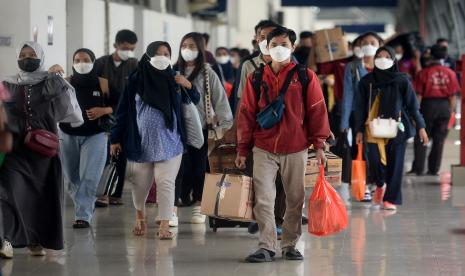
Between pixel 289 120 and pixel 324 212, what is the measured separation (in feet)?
2.37

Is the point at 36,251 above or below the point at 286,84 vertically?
below

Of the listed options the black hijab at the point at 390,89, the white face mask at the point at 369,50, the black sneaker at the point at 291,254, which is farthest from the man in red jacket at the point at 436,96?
the black sneaker at the point at 291,254

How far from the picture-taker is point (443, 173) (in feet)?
57.9

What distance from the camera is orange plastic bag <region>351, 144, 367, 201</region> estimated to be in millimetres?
12672

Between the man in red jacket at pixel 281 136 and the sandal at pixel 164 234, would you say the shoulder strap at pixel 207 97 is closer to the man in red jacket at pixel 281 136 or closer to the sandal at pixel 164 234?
the sandal at pixel 164 234

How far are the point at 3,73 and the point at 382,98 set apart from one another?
3.77 meters

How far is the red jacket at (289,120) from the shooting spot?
28.6 ft


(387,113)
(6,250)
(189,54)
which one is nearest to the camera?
(6,250)

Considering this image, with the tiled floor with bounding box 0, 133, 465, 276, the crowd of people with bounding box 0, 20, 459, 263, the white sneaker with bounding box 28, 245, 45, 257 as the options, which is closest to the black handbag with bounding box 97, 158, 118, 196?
the crowd of people with bounding box 0, 20, 459, 263

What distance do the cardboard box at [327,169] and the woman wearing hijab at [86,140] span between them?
2.12 m

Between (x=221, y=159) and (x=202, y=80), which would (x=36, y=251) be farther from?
(x=202, y=80)

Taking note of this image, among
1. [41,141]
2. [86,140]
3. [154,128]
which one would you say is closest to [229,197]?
[154,128]

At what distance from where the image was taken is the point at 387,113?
12.2m

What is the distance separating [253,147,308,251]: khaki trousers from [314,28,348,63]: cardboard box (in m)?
6.47
